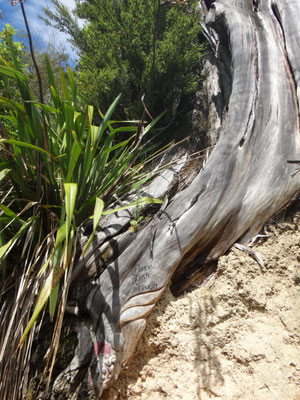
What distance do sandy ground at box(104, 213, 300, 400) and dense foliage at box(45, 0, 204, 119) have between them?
2.12m

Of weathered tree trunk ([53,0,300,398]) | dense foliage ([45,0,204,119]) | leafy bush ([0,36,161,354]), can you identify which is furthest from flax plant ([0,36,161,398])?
dense foliage ([45,0,204,119])

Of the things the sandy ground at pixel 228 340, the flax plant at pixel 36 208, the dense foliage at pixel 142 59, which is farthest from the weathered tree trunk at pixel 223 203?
the dense foliage at pixel 142 59

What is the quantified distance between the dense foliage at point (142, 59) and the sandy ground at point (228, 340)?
6.96 ft

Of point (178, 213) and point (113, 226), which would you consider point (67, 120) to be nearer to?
point (113, 226)

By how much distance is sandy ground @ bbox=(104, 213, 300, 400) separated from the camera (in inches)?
53.1

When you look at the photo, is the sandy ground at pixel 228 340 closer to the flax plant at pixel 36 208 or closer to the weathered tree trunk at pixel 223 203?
the weathered tree trunk at pixel 223 203

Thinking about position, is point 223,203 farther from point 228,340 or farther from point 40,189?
point 40,189

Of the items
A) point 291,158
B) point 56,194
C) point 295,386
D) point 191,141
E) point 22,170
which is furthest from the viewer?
point 191,141

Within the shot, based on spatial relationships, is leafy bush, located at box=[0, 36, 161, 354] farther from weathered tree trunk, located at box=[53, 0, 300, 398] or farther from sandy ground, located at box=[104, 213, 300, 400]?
sandy ground, located at box=[104, 213, 300, 400]

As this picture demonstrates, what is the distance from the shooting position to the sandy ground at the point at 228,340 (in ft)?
4.42

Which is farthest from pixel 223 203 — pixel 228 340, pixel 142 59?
pixel 142 59

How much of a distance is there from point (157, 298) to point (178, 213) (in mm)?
524

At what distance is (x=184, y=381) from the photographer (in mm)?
1376

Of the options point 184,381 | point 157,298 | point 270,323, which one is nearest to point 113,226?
point 157,298
